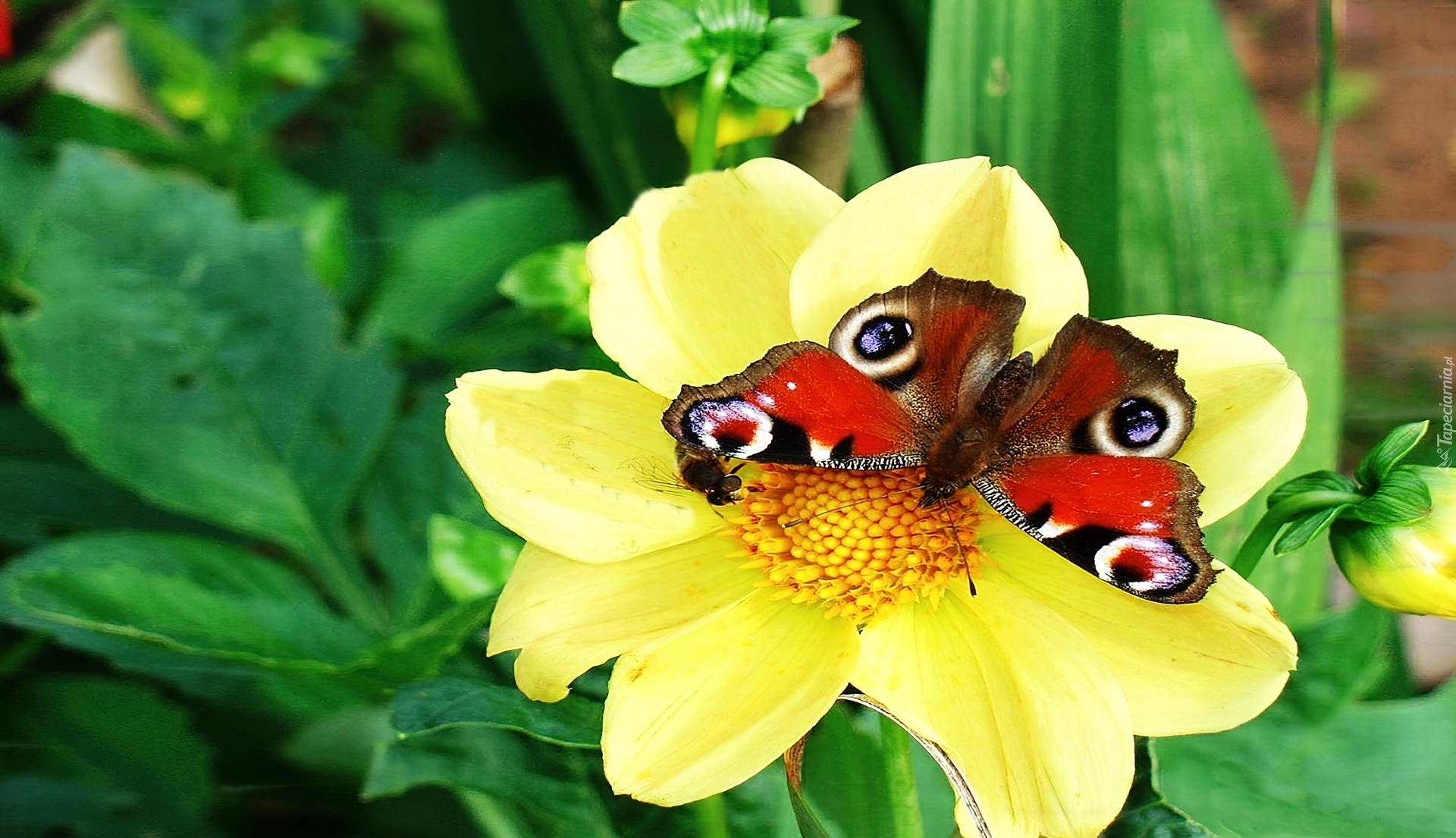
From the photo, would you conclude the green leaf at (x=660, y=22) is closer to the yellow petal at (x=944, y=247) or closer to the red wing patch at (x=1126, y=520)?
the yellow petal at (x=944, y=247)

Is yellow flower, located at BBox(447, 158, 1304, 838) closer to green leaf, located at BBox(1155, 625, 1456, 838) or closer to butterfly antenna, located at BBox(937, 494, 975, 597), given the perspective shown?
butterfly antenna, located at BBox(937, 494, 975, 597)

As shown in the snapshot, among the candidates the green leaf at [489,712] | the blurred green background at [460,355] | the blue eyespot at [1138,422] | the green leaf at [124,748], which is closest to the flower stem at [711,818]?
the blurred green background at [460,355]

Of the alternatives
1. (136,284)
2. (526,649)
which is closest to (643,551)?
(526,649)

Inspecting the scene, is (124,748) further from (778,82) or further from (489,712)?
(778,82)

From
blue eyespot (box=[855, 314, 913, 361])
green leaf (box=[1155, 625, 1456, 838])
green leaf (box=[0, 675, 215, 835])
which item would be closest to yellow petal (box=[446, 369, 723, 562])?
blue eyespot (box=[855, 314, 913, 361])

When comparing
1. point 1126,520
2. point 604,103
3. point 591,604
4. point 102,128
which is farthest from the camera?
point 102,128

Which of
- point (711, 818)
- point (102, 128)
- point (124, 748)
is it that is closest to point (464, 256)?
point (102, 128)
